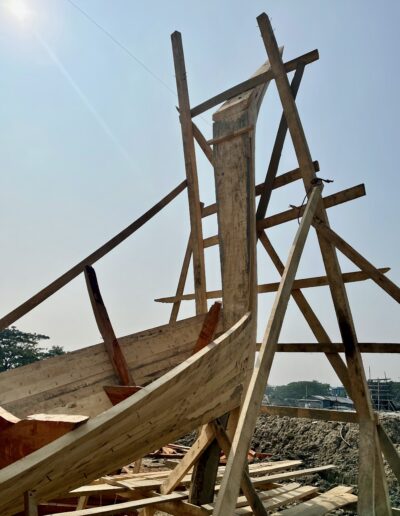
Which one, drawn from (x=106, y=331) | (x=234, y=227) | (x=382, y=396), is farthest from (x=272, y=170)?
(x=382, y=396)

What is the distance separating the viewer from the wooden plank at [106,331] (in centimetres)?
342

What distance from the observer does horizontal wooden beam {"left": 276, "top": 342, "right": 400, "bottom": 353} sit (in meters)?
4.08

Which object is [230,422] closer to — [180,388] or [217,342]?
[217,342]

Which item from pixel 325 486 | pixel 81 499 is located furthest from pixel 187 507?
pixel 325 486

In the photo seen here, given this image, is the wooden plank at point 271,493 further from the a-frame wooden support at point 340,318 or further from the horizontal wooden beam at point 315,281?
the horizontal wooden beam at point 315,281

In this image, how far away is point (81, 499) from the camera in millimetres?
4258

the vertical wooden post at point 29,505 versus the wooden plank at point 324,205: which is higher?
the wooden plank at point 324,205

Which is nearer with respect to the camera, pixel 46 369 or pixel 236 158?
pixel 46 369

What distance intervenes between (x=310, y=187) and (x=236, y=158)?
2.41 ft

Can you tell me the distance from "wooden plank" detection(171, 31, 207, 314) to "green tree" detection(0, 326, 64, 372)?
2821 cm

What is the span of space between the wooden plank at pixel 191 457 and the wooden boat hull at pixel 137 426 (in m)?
0.62

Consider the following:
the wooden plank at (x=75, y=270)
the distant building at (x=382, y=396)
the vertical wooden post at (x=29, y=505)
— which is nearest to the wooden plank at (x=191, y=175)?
the wooden plank at (x=75, y=270)

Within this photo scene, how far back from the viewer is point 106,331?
138 inches

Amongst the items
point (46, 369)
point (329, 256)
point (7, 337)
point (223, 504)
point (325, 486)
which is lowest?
point (325, 486)
